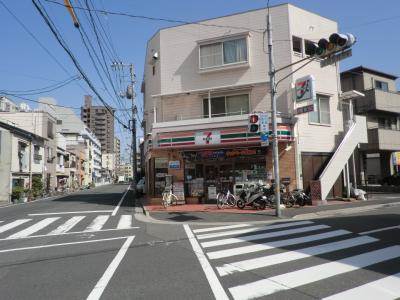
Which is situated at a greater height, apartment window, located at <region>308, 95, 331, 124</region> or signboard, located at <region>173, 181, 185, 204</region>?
apartment window, located at <region>308, 95, 331, 124</region>

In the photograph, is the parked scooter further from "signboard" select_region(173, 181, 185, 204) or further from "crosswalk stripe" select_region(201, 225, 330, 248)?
"crosswalk stripe" select_region(201, 225, 330, 248)

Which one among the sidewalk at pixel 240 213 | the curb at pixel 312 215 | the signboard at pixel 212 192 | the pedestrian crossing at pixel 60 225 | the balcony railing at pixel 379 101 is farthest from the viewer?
the balcony railing at pixel 379 101

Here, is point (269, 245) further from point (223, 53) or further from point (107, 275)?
point (223, 53)

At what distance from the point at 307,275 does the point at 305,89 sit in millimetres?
12632

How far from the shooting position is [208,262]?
720cm

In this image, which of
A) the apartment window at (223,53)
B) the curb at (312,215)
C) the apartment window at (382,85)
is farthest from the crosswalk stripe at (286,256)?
the apartment window at (382,85)

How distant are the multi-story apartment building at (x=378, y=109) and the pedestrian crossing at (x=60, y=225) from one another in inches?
843

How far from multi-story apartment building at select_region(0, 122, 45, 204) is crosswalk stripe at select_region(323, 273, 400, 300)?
100 feet

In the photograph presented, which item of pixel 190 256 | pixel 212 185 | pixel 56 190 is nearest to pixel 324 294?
pixel 190 256

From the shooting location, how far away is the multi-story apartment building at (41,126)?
40.8 meters

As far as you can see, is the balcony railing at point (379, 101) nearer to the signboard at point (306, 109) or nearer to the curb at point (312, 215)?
the curb at point (312, 215)

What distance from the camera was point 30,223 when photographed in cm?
1441

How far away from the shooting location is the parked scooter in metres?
16.3

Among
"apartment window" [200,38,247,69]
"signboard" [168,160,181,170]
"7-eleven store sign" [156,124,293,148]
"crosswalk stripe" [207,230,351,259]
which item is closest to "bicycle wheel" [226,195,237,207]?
"7-eleven store sign" [156,124,293,148]
